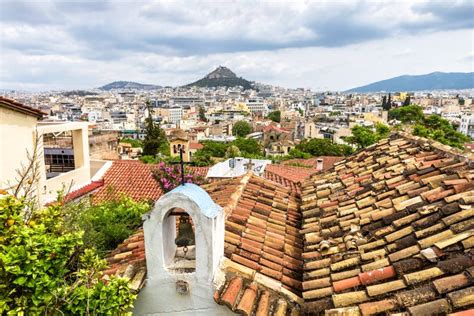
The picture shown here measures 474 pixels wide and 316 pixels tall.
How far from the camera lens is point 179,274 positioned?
413cm

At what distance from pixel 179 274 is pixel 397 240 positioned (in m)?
2.58

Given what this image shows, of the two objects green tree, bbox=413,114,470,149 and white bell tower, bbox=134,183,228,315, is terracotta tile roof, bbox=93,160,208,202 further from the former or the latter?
green tree, bbox=413,114,470,149

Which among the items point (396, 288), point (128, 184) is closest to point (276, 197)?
point (396, 288)

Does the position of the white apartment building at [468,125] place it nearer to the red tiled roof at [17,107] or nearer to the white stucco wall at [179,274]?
the red tiled roof at [17,107]

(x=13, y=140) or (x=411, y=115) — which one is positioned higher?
(x=13, y=140)

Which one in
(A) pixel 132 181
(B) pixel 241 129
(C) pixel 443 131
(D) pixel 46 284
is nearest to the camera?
(D) pixel 46 284

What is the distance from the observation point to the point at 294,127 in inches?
3770

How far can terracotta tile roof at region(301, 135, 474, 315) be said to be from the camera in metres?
3.48

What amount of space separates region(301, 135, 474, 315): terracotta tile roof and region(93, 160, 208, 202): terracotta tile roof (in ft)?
38.1

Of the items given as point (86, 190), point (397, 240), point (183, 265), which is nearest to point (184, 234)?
point (183, 265)

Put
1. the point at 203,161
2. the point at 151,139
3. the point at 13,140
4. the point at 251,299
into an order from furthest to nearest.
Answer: the point at 151,139 → the point at 203,161 → the point at 13,140 → the point at 251,299

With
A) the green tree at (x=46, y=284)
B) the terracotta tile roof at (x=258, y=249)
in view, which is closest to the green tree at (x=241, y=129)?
the terracotta tile roof at (x=258, y=249)

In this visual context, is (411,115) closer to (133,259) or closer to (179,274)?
(133,259)

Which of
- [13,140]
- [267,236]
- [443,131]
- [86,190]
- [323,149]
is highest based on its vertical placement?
[13,140]
